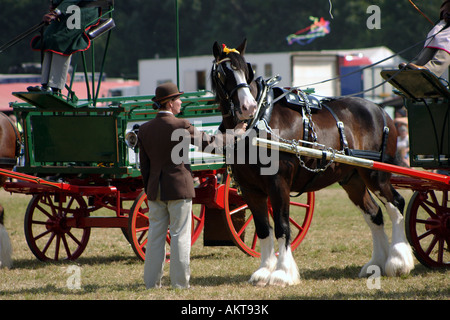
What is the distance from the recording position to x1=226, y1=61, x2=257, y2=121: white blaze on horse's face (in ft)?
18.6

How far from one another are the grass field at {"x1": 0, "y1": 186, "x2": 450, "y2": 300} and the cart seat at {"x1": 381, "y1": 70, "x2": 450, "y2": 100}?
1.74m

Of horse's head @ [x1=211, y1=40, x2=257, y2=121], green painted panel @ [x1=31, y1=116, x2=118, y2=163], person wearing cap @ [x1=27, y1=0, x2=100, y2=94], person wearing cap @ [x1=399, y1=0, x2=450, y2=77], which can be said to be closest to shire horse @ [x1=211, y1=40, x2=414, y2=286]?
horse's head @ [x1=211, y1=40, x2=257, y2=121]

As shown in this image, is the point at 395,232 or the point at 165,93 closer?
the point at 165,93

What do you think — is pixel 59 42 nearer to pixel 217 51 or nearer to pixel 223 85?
pixel 217 51

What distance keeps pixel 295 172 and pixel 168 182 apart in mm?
1231

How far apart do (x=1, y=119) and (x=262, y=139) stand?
3.93 metres

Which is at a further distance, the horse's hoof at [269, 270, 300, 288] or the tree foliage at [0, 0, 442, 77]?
the tree foliage at [0, 0, 442, 77]

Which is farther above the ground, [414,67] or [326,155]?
[414,67]

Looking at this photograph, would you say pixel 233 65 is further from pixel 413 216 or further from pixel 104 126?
pixel 413 216

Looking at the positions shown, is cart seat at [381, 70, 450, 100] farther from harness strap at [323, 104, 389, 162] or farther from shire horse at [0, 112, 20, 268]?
shire horse at [0, 112, 20, 268]

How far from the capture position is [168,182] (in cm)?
574

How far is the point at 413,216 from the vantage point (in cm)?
719

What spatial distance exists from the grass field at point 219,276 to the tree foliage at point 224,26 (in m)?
29.2

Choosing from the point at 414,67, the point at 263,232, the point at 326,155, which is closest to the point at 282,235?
the point at 263,232
